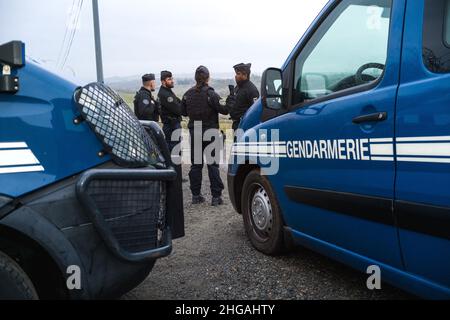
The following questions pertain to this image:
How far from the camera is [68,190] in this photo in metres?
2.03

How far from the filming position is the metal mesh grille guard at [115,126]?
2160 millimetres

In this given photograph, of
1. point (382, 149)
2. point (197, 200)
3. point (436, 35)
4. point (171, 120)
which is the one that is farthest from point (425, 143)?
point (171, 120)

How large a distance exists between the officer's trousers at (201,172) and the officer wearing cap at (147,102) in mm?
1357

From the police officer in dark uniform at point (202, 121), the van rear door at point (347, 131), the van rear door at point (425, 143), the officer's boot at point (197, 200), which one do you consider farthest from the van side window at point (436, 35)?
the officer's boot at point (197, 200)

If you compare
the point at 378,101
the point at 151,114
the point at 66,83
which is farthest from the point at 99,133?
the point at 151,114

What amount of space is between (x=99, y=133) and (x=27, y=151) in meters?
0.34

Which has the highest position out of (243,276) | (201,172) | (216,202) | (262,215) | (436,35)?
(436,35)

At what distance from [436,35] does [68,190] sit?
187cm

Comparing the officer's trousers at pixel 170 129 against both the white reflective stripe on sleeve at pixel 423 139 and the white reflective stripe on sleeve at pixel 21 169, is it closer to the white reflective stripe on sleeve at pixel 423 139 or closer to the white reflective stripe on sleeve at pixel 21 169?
the white reflective stripe on sleeve at pixel 21 169

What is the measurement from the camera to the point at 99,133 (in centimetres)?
216

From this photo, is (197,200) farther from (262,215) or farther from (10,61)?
(10,61)

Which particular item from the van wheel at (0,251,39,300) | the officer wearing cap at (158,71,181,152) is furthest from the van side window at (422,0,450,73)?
the officer wearing cap at (158,71,181,152)

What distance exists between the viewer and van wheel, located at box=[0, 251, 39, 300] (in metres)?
1.90
